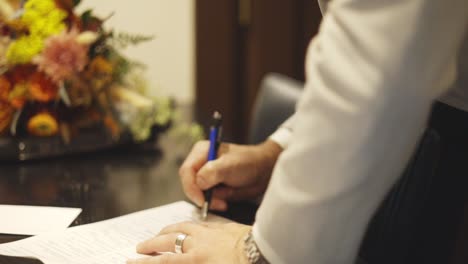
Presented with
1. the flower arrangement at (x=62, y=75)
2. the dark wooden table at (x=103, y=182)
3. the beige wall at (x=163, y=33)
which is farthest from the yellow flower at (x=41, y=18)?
the beige wall at (x=163, y=33)

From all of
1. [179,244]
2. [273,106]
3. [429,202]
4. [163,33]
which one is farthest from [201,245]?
[163,33]

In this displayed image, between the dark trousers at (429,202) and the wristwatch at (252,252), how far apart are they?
1.20ft

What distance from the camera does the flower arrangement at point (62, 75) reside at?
136 centimetres

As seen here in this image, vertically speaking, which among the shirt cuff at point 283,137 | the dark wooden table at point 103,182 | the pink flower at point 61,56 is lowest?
the dark wooden table at point 103,182

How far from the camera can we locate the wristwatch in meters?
0.79

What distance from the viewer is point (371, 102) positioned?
69cm

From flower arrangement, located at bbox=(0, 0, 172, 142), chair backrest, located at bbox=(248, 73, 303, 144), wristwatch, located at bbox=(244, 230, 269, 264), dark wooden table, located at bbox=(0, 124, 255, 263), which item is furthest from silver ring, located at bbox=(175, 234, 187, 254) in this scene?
chair backrest, located at bbox=(248, 73, 303, 144)

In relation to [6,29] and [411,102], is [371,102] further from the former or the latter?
[6,29]

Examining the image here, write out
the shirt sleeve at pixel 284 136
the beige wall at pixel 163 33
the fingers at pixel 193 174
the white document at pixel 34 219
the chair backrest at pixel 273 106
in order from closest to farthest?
the white document at pixel 34 219 → the fingers at pixel 193 174 → the shirt sleeve at pixel 284 136 → the chair backrest at pixel 273 106 → the beige wall at pixel 163 33

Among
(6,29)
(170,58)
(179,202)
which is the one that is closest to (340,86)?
(179,202)

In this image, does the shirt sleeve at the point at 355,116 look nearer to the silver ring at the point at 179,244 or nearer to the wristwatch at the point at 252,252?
the wristwatch at the point at 252,252

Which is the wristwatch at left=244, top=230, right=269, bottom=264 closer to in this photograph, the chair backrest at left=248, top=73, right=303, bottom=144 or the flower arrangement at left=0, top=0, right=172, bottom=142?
the flower arrangement at left=0, top=0, right=172, bottom=142

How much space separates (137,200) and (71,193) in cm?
13

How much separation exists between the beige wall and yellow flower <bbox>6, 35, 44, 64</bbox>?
1052 millimetres
